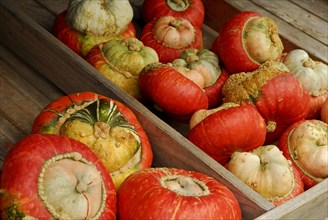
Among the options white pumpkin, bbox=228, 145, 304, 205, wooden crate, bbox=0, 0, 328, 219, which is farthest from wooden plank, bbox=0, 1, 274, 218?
white pumpkin, bbox=228, 145, 304, 205

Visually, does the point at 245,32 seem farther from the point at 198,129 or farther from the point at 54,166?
the point at 54,166

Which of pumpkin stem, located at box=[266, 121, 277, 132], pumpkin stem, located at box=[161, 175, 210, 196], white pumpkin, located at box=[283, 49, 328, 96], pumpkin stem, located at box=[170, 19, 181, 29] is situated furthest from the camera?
pumpkin stem, located at box=[170, 19, 181, 29]

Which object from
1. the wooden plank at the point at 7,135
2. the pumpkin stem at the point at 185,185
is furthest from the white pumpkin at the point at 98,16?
the pumpkin stem at the point at 185,185

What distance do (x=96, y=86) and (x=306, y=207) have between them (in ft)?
2.95

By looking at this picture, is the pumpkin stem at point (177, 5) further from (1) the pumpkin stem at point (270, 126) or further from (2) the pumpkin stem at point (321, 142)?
(2) the pumpkin stem at point (321, 142)

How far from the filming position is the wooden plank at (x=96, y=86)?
217cm

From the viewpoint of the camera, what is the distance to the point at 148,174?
2029 millimetres

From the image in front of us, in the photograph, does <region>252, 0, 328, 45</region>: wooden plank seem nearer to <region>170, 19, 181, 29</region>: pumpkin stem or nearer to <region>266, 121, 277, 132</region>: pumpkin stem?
<region>170, 19, 181, 29</region>: pumpkin stem

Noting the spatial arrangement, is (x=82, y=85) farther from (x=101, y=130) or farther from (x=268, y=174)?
(x=268, y=174)

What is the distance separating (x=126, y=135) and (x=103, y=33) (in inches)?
32.1

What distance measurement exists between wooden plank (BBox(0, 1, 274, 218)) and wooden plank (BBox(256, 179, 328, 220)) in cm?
4

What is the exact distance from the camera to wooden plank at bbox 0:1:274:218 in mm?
2174

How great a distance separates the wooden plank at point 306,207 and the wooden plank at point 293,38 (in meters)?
0.92

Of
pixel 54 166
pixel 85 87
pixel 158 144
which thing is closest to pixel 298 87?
pixel 158 144
